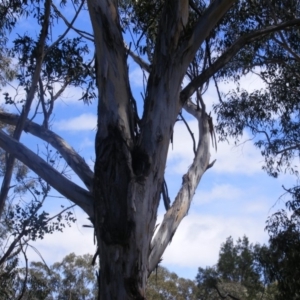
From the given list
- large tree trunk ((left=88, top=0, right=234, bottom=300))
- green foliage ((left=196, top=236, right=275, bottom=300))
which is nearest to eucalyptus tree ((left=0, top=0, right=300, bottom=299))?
large tree trunk ((left=88, top=0, right=234, bottom=300))

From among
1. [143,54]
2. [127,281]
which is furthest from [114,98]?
[143,54]

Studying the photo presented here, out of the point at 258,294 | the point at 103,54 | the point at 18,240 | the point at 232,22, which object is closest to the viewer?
the point at 103,54

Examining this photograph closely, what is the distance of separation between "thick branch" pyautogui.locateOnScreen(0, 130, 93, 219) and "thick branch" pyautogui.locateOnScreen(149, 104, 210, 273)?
1.95ft

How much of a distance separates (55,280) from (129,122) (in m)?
11.1

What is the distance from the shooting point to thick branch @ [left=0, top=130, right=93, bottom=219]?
4.31 m

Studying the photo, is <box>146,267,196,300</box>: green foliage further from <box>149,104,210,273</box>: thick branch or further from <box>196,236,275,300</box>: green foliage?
<box>149,104,210,273</box>: thick branch

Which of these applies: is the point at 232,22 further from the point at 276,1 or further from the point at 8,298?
the point at 8,298

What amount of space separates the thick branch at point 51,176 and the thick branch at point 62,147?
0.47 feet

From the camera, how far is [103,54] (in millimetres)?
4379

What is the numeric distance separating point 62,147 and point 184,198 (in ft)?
3.68

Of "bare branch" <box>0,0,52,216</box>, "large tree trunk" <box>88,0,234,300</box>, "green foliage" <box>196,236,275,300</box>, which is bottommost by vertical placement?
"large tree trunk" <box>88,0,234,300</box>

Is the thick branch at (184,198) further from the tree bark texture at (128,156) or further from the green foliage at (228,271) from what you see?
the green foliage at (228,271)

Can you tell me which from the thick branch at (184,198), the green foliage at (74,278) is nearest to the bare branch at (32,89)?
the thick branch at (184,198)

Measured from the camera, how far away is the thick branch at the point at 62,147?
4.60 metres
